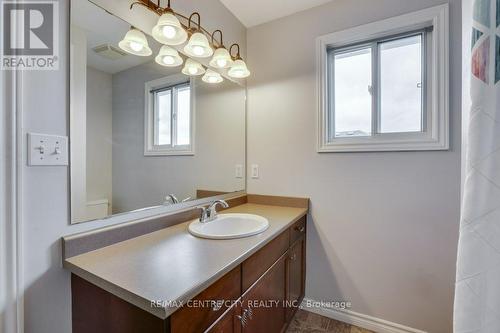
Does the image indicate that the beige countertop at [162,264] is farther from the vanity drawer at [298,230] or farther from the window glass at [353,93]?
the window glass at [353,93]

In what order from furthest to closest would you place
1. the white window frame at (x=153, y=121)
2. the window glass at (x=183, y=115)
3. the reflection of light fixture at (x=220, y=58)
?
the reflection of light fixture at (x=220, y=58), the window glass at (x=183, y=115), the white window frame at (x=153, y=121)

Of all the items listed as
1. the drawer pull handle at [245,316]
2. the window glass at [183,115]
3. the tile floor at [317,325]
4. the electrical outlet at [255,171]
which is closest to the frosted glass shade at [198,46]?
the window glass at [183,115]

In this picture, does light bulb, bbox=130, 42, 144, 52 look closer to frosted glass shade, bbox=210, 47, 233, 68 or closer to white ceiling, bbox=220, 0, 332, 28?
frosted glass shade, bbox=210, 47, 233, 68

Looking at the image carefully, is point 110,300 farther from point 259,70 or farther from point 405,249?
point 259,70

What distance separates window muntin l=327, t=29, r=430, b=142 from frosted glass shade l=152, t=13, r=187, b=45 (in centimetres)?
113

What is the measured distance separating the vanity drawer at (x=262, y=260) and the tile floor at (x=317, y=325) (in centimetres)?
67

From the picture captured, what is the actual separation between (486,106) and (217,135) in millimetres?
1493

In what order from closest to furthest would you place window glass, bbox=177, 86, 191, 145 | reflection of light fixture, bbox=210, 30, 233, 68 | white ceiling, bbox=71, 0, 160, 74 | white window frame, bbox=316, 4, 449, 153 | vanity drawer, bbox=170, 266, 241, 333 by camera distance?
vanity drawer, bbox=170, 266, 241, 333 < white ceiling, bbox=71, 0, 160, 74 < white window frame, bbox=316, 4, 449, 153 < window glass, bbox=177, 86, 191, 145 < reflection of light fixture, bbox=210, 30, 233, 68

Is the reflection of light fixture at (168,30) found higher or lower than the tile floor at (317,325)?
higher

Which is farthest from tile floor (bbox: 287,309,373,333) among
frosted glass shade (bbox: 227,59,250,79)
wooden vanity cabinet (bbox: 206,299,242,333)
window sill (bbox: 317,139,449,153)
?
frosted glass shade (bbox: 227,59,250,79)

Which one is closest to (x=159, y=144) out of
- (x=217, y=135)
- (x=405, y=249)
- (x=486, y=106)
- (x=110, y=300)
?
(x=217, y=135)

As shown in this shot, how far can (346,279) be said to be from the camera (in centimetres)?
167

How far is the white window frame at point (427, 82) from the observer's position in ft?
4.49

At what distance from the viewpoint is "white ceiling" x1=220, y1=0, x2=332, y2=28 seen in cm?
172
